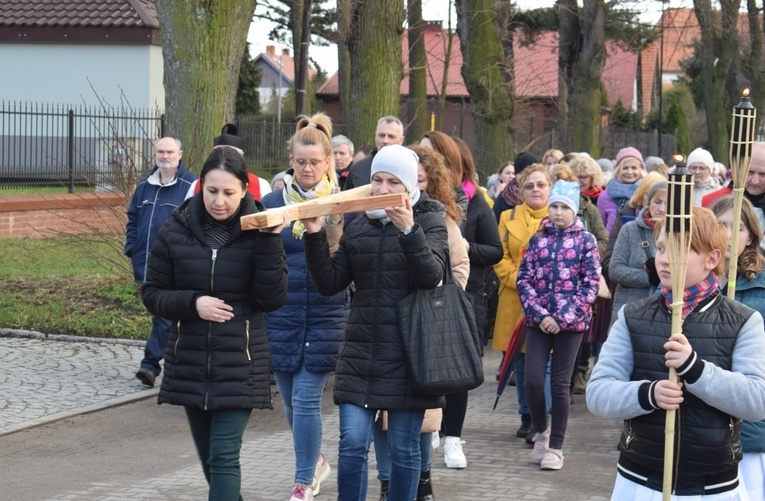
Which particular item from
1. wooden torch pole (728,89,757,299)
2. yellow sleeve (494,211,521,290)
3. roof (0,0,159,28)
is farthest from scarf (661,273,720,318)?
roof (0,0,159,28)

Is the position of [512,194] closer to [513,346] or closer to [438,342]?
[513,346]

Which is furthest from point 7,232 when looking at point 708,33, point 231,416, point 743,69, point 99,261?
point 743,69

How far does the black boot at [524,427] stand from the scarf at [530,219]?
1.21 m

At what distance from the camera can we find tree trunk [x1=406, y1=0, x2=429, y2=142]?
2370 cm

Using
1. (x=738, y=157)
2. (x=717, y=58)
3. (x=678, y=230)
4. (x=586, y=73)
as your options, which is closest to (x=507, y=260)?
(x=738, y=157)

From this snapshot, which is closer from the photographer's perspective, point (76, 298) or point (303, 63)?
point (76, 298)

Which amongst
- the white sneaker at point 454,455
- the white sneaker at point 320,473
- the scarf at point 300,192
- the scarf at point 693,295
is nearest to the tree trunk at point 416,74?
the white sneaker at point 454,455

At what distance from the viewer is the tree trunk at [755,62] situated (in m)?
33.1

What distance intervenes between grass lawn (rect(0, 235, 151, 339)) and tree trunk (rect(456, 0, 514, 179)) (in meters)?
8.25

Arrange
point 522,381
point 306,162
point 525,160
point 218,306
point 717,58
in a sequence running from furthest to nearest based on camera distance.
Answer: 1. point 717,58
2. point 525,160
3. point 522,381
4. point 306,162
5. point 218,306

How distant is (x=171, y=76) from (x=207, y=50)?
456mm

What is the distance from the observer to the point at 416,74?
2712 centimetres

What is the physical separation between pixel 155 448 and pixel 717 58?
2927 cm

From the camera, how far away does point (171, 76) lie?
1212 cm
